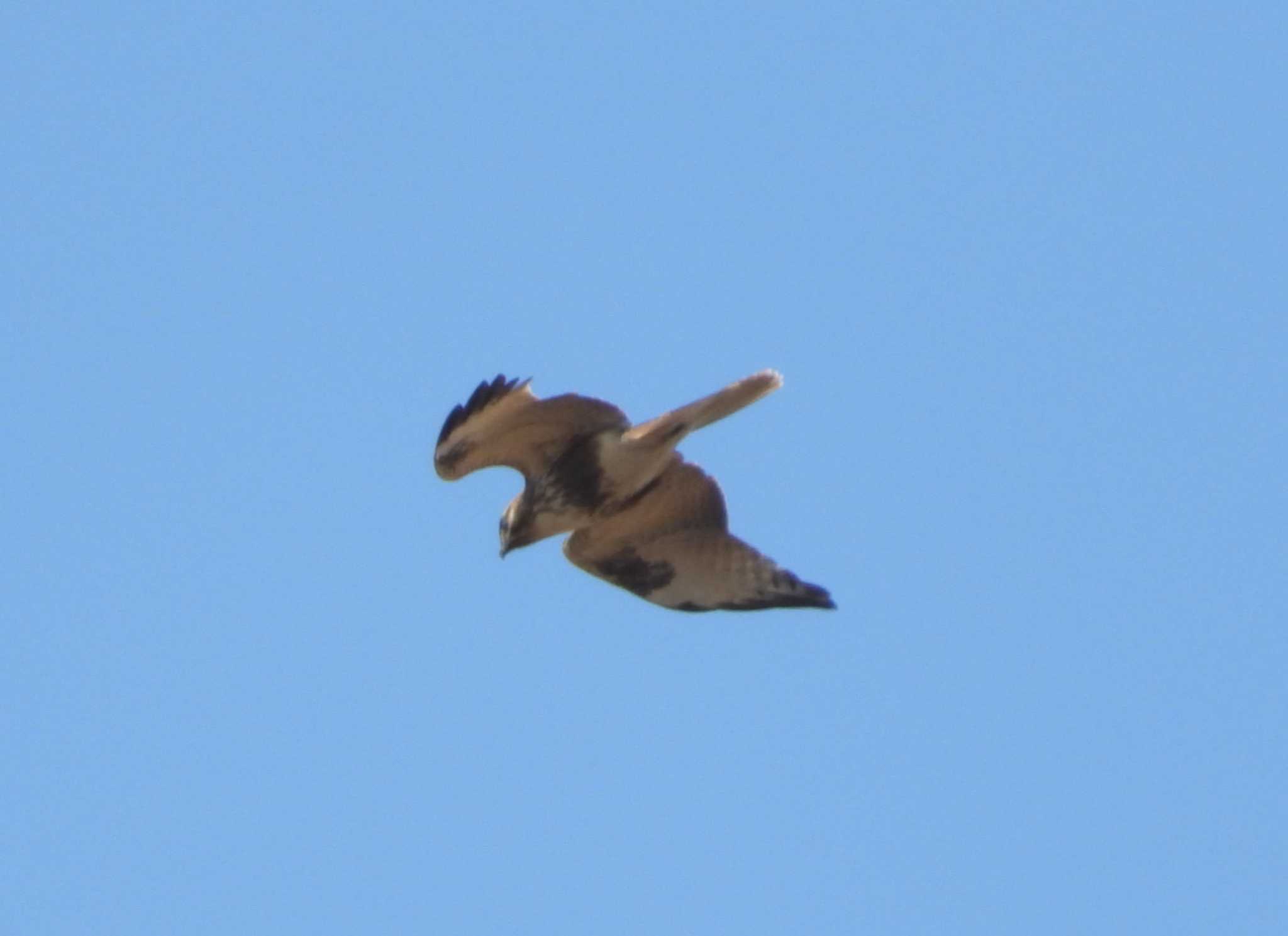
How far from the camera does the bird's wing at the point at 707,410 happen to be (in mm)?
11078

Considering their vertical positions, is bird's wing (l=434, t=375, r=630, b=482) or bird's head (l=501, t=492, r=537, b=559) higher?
bird's wing (l=434, t=375, r=630, b=482)

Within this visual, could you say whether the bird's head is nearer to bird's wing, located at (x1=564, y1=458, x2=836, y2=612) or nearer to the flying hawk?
the flying hawk

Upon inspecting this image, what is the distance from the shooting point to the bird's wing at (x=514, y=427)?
11.3 metres

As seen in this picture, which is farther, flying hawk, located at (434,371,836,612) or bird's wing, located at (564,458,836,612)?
bird's wing, located at (564,458,836,612)

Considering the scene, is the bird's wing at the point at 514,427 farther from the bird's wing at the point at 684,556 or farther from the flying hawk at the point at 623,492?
the bird's wing at the point at 684,556

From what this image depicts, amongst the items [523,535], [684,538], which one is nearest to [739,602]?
[684,538]

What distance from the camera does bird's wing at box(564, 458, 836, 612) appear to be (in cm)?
1179

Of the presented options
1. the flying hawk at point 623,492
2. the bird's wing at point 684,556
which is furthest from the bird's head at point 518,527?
the bird's wing at point 684,556

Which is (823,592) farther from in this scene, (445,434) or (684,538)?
(445,434)

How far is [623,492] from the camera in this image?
456 inches

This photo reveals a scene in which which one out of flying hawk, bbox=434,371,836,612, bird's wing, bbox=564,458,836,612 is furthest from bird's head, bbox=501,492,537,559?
bird's wing, bbox=564,458,836,612

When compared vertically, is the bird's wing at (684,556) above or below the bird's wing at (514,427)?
below

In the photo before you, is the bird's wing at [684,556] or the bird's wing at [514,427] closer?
the bird's wing at [514,427]

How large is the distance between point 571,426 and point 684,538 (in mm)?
925
